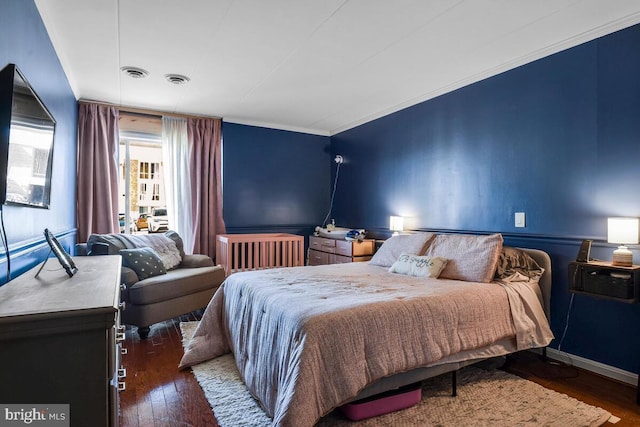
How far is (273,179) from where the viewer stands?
5.13 metres

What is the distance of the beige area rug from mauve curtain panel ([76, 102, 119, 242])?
8.25 feet

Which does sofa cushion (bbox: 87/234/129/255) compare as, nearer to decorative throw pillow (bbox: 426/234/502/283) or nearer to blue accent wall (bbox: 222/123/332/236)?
blue accent wall (bbox: 222/123/332/236)

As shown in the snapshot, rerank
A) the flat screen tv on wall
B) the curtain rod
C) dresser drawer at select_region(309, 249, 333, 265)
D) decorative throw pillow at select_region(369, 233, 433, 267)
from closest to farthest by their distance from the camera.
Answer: the flat screen tv on wall → decorative throw pillow at select_region(369, 233, 433, 267) → the curtain rod → dresser drawer at select_region(309, 249, 333, 265)

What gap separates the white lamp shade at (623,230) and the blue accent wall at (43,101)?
10.3 ft

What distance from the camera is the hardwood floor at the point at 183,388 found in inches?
75.3

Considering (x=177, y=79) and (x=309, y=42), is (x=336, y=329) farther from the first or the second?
(x=177, y=79)

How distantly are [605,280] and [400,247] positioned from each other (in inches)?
58.5

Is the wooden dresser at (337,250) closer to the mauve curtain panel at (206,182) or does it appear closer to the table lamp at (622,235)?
the mauve curtain panel at (206,182)

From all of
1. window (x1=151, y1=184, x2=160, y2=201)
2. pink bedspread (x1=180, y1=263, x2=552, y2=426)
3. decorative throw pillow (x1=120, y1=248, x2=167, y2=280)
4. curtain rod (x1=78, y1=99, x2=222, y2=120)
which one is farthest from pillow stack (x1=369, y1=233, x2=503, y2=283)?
window (x1=151, y1=184, x2=160, y2=201)

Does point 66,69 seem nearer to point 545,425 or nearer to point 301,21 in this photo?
point 301,21

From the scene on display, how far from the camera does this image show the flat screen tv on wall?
137cm

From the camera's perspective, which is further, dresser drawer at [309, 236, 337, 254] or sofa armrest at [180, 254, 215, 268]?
dresser drawer at [309, 236, 337, 254]

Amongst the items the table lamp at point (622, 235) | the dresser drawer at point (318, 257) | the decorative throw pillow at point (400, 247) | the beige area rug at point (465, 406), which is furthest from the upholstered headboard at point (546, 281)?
the dresser drawer at point (318, 257)

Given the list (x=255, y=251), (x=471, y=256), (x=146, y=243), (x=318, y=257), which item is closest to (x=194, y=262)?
(x=146, y=243)
